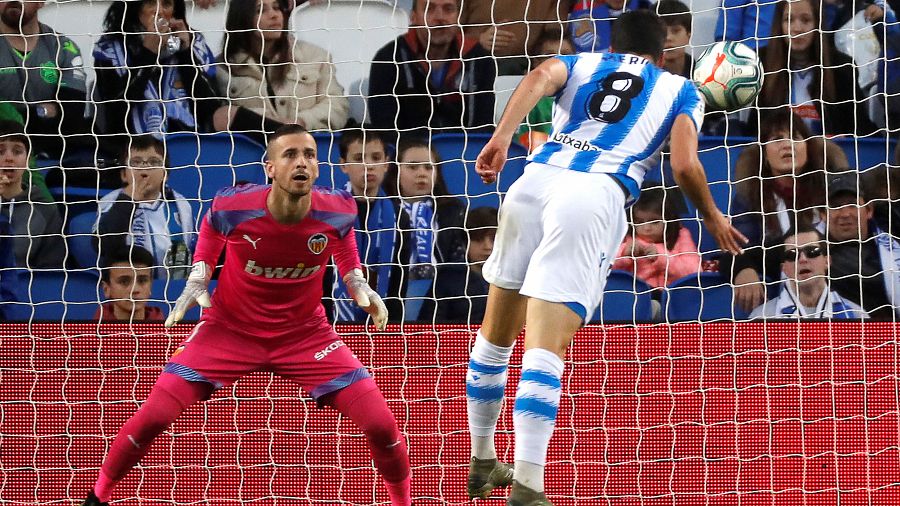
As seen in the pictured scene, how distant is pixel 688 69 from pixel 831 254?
1192 mm

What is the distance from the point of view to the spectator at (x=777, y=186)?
19.6ft

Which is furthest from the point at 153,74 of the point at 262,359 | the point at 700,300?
the point at 700,300

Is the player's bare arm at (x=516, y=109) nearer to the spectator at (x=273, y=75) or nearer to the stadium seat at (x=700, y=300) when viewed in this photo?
the stadium seat at (x=700, y=300)

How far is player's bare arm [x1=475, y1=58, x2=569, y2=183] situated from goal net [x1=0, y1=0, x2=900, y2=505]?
6.60 feet

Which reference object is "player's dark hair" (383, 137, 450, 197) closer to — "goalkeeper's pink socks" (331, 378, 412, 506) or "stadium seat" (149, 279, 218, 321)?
"stadium seat" (149, 279, 218, 321)

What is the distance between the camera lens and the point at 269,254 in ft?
15.5

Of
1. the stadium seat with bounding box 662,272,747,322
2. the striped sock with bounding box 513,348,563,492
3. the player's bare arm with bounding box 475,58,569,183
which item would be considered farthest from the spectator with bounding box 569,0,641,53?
the striped sock with bounding box 513,348,563,492

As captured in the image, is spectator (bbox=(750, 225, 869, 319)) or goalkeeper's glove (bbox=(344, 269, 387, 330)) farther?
spectator (bbox=(750, 225, 869, 319))

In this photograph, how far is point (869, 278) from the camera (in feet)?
19.2

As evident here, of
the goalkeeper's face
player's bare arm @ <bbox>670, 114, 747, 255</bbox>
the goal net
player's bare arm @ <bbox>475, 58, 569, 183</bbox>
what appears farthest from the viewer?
the goal net

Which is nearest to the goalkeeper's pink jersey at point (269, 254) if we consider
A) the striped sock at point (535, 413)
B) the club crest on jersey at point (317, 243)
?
the club crest on jersey at point (317, 243)

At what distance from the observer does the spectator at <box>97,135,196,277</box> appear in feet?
19.7

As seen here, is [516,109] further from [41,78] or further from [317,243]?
[41,78]

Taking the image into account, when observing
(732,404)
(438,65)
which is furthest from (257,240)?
(732,404)
